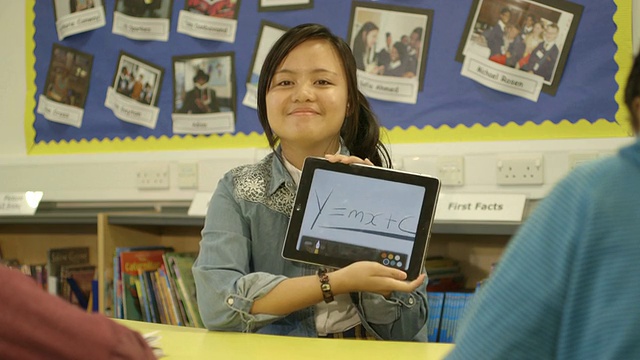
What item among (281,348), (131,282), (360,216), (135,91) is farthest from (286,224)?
(135,91)

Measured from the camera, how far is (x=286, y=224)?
1497 mm

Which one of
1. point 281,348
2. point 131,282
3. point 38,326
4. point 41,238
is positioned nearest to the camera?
A: point 38,326

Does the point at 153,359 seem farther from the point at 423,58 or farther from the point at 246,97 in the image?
the point at 246,97

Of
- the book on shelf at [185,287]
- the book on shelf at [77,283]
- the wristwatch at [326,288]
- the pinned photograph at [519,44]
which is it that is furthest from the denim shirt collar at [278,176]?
the book on shelf at [77,283]

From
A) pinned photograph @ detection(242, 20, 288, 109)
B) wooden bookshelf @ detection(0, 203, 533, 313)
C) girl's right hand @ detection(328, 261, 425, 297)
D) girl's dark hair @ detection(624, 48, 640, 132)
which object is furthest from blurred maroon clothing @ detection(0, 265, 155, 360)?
pinned photograph @ detection(242, 20, 288, 109)

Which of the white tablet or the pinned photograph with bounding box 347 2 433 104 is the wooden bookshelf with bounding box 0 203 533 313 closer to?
the pinned photograph with bounding box 347 2 433 104

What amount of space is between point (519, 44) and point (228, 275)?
1227mm

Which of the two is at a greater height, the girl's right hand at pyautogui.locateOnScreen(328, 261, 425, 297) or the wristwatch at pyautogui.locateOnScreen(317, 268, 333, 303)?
the girl's right hand at pyautogui.locateOnScreen(328, 261, 425, 297)

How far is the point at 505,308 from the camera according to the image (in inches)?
20.8

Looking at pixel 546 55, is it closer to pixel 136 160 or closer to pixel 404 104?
pixel 404 104

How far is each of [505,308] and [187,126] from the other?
2242 mm

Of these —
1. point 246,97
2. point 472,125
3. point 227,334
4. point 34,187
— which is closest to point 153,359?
point 227,334

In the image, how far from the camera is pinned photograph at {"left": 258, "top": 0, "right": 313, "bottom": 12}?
2467mm

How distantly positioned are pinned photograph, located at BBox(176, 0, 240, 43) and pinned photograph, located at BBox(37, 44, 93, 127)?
18.4 inches
